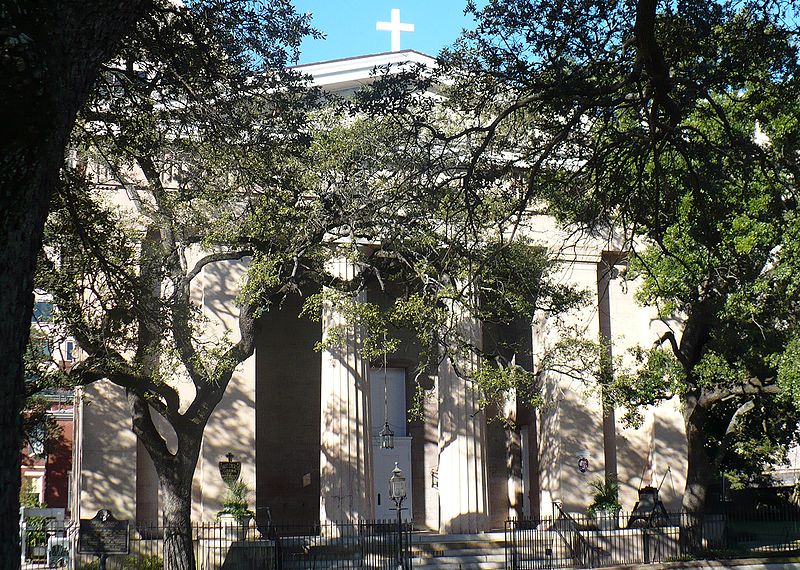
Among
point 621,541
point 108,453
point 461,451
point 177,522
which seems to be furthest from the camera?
point 461,451

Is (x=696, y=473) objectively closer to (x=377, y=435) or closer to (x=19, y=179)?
(x=377, y=435)

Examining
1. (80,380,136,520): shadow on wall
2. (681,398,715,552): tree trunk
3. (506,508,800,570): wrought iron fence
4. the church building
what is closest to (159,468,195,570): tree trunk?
the church building

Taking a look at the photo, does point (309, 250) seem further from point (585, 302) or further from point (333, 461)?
point (333, 461)

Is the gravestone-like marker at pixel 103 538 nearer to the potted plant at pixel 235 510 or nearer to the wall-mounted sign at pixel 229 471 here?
the potted plant at pixel 235 510

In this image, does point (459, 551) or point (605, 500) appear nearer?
point (459, 551)

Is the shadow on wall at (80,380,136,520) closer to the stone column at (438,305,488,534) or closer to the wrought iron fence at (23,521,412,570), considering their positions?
the wrought iron fence at (23,521,412,570)

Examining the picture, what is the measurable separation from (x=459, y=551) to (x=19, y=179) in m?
23.5

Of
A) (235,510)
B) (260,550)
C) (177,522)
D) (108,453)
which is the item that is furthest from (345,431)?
(177,522)

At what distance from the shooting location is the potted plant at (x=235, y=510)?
2691cm

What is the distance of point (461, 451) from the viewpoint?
30.0 meters

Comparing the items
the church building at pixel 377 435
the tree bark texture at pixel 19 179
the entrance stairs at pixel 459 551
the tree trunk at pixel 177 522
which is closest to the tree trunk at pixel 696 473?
the church building at pixel 377 435

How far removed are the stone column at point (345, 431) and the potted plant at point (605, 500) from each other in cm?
670

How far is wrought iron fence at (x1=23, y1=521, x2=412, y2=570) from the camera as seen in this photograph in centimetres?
2422

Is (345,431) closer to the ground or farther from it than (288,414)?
closer to the ground
